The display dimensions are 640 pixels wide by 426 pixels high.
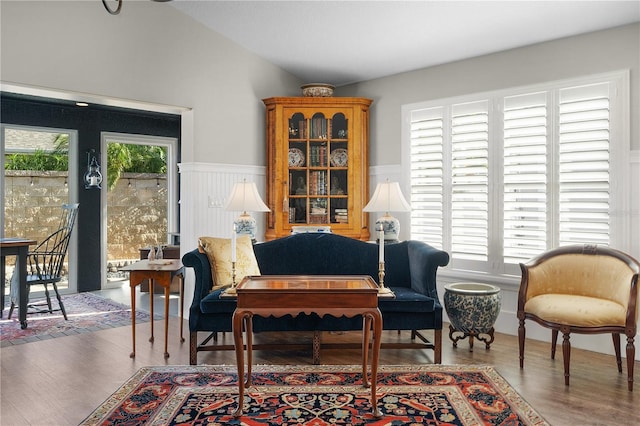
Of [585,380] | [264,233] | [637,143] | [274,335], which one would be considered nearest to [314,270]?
[274,335]

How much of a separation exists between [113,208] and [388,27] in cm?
485

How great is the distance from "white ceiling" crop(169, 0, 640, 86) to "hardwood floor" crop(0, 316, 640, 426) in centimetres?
259

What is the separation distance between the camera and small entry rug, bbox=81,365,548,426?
2814 mm

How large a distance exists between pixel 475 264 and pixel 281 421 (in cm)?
269

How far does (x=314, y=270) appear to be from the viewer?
452 centimetres

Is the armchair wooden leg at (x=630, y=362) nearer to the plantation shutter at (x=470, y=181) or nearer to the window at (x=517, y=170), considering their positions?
the window at (x=517, y=170)

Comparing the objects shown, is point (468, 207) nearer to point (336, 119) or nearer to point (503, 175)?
point (503, 175)

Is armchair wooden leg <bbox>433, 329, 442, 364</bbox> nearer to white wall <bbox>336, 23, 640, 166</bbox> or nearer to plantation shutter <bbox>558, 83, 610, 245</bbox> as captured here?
plantation shutter <bbox>558, 83, 610, 245</bbox>

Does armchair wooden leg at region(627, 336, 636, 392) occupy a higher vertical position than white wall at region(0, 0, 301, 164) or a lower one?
lower

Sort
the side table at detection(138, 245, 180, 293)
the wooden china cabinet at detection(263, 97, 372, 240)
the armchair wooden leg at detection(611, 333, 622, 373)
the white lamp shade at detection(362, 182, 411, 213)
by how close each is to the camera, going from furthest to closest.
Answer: the side table at detection(138, 245, 180, 293) < the wooden china cabinet at detection(263, 97, 372, 240) < the white lamp shade at detection(362, 182, 411, 213) < the armchair wooden leg at detection(611, 333, 622, 373)

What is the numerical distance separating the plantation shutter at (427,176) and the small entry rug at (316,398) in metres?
1.73

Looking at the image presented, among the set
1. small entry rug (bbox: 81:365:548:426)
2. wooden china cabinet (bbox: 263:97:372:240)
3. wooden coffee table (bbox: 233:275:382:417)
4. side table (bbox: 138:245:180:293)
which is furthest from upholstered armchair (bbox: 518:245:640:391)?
side table (bbox: 138:245:180:293)

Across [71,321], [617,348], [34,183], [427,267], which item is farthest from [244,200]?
[34,183]

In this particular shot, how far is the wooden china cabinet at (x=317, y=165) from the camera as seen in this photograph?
5.38m
